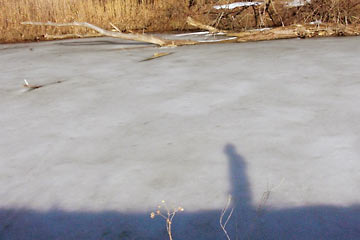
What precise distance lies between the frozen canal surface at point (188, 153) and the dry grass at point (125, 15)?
15.7 feet

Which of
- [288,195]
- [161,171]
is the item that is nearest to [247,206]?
[288,195]

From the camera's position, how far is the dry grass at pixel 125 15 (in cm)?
820

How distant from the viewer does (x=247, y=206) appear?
4.73 ft

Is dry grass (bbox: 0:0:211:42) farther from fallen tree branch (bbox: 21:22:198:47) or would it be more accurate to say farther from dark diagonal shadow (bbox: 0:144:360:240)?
dark diagonal shadow (bbox: 0:144:360:240)

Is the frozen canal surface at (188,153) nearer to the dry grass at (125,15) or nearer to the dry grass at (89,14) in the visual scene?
the dry grass at (125,15)

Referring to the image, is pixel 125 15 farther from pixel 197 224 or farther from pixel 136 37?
pixel 197 224

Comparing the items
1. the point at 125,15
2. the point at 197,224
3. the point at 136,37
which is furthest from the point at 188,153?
the point at 125,15

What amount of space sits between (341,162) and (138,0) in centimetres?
825

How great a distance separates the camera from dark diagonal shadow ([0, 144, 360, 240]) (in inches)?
50.6

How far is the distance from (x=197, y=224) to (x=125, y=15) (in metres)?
8.15

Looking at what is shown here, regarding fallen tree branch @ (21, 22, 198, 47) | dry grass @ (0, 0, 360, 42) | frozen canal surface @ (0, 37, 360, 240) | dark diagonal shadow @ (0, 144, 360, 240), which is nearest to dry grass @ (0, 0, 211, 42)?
dry grass @ (0, 0, 360, 42)

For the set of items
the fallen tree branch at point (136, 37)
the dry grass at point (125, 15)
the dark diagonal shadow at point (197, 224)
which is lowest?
the dark diagonal shadow at point (197, 224)

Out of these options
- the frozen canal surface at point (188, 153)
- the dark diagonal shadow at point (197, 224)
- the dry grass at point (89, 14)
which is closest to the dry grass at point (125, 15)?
the dry grass at point (89, 14)

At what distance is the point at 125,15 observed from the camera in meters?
8.80
